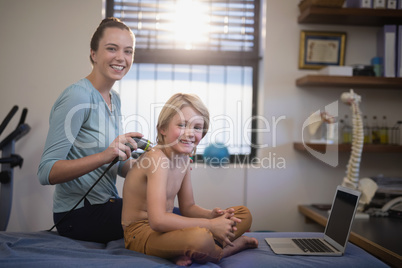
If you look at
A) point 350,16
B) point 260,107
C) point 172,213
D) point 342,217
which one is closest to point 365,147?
point 260,107

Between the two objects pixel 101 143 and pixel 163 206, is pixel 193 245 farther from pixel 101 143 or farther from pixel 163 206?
pixel 101 143

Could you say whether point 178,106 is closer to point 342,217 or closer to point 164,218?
point 164,218

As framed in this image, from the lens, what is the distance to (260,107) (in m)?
2.98

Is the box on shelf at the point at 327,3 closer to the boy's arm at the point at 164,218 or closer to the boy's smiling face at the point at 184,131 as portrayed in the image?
the boy's smiling face at the point at 184,131

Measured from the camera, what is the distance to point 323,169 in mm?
2934

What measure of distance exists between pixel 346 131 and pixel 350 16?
84 cm

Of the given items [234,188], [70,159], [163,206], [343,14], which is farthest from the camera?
[234,188]

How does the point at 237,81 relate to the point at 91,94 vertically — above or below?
above

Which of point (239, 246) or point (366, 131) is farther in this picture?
point (366, 131)

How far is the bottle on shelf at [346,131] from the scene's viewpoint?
2.82 metres

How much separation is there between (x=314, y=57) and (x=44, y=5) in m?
2.06

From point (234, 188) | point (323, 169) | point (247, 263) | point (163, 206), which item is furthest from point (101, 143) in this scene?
point (323, 169)

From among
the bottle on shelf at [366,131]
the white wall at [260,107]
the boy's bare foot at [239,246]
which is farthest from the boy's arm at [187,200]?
the bottle on shelf at [366,131]

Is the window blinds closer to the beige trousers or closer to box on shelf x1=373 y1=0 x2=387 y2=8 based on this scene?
box on shelf x1=373 y1=0 x2=387 y2=8
